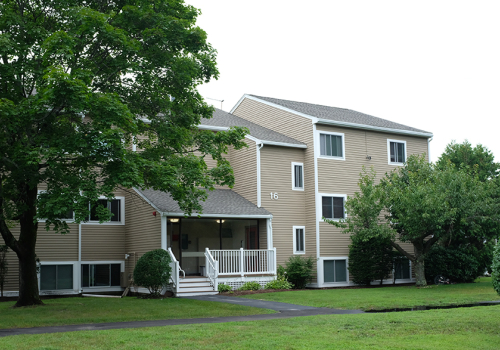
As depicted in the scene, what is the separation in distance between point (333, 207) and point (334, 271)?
2973mm

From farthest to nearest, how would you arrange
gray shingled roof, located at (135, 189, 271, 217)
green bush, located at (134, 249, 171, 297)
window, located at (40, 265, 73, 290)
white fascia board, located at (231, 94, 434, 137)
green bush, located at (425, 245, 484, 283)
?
white fascia board, located at (231, 94, 434, 137)
green bush, located at (425, 245, 484, 283)
window, located at (40, 265, 73, 290)
gray shingled roof, located at (135, 189, 271, 217)
green bush, located at (134, 249, 171, 297)

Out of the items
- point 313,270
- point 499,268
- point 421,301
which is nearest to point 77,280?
point 313,270

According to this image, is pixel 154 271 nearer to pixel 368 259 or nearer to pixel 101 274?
pixel 101 274

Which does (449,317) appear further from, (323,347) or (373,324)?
(323,347)

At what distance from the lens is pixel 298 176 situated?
996 inches

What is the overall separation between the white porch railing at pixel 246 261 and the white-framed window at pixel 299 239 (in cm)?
208

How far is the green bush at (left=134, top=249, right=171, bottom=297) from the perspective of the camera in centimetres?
1883

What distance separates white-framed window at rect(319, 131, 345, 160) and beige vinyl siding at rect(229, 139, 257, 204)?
327cm

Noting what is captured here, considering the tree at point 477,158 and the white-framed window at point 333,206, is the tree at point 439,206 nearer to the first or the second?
the white-framed window at point 333,206

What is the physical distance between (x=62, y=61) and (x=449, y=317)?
1207 centimetres

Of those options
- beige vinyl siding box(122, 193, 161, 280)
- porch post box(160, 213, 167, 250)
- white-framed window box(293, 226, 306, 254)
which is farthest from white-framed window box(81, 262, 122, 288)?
white-framed window box(293, 226, 306, 254)

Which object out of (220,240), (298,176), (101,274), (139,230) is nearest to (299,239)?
(298,176)

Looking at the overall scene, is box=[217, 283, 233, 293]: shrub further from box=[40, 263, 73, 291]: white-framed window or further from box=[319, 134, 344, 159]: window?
box=[319, 134, 344, 159]: window

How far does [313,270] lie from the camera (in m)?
24.2
